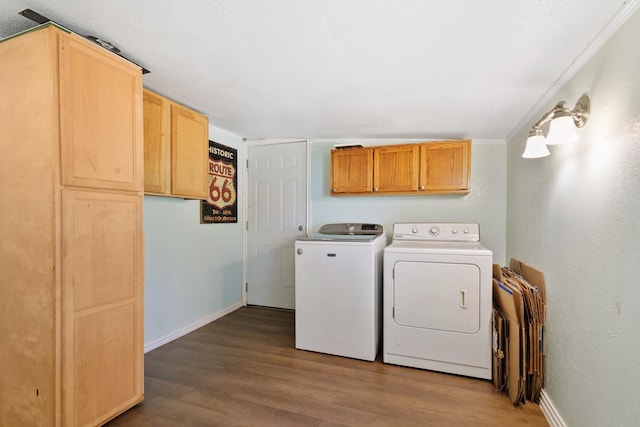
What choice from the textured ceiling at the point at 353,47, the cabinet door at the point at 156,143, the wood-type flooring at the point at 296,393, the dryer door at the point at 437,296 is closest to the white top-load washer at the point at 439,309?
the dryer door at the point at 437,296

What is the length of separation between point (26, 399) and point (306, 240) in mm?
1884

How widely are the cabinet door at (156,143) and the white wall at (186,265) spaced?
35cm

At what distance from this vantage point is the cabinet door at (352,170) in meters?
3.03

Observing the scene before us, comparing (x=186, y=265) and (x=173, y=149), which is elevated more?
(x=173, y=149)

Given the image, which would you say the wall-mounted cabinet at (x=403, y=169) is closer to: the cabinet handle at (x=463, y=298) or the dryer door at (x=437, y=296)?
the dryer door at (x=437, y=296)

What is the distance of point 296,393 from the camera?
1924 mm

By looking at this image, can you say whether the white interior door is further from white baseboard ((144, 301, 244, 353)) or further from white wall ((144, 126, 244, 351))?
white baseboard ((144, 301, 244, 353))

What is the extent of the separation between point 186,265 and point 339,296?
1.53 m

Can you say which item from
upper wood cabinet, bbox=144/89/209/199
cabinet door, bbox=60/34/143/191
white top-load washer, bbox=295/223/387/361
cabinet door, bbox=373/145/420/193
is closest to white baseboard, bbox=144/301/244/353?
white top-load washer, bbox=295/223/387/361

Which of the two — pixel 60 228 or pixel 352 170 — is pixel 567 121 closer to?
pixel 352 170

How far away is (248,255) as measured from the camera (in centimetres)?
368

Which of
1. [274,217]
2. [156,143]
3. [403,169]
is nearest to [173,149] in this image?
[156,143]

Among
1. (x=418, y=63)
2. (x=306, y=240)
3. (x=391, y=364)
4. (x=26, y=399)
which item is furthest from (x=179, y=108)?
(x=391, y=364)

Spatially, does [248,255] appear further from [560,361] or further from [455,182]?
[560,361]
